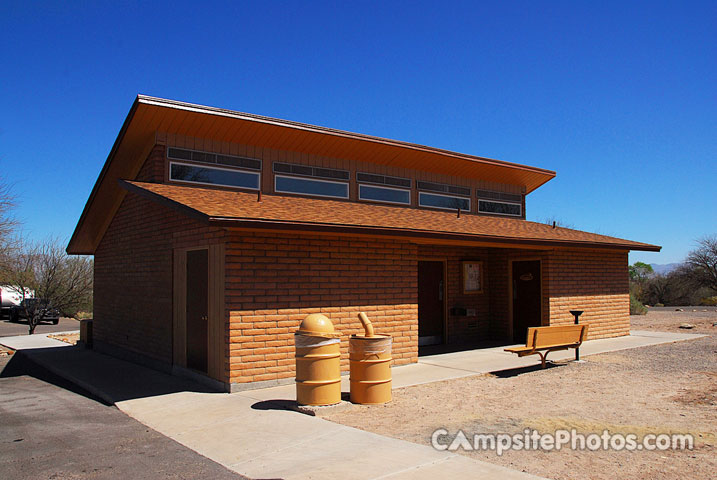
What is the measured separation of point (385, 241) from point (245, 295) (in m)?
3.23

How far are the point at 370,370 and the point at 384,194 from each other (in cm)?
779

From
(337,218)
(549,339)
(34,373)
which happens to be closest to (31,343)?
(34,373)

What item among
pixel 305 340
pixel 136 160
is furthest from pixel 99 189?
pixel 305 340

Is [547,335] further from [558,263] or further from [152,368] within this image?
[152,368]

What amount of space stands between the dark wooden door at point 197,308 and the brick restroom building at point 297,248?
0.13ft

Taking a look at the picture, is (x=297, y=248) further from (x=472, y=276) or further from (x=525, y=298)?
(x=525, y=298)

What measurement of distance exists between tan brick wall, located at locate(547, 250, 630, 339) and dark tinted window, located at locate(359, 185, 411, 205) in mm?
→ 4182

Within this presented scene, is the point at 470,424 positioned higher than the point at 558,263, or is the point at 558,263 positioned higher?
the point at 558,263

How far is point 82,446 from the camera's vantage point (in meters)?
6.34

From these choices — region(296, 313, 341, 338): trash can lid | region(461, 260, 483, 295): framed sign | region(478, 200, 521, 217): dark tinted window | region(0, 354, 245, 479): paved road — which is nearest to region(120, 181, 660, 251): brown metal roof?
region(461, 260, 483, 295): framed sign

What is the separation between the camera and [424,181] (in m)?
16.1

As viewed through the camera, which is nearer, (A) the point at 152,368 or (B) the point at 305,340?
(B) the point at 305,340

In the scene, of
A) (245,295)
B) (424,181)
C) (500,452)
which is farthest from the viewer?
(424,181)

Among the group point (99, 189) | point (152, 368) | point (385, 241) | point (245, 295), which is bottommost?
point (152, 368)
